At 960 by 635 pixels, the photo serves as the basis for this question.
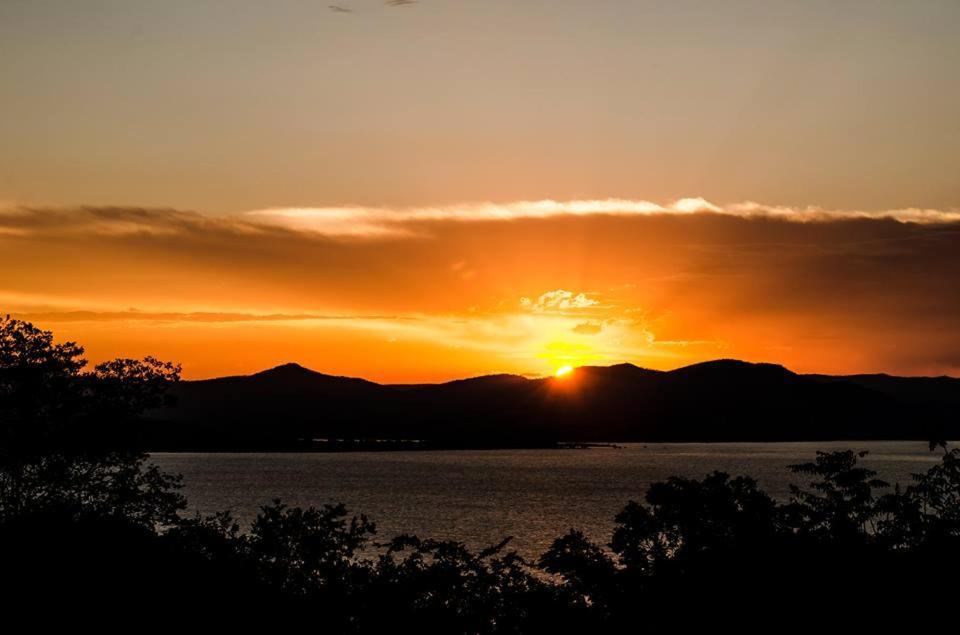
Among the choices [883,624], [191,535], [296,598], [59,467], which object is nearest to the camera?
[883,624]

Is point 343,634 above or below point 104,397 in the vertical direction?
below

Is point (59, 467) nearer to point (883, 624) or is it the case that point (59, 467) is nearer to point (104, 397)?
point (104, 397)

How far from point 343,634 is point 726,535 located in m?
14.7

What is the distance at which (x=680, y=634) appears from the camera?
3403 centimetres

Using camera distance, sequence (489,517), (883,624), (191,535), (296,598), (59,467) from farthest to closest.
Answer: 1. (489,517)
2. (59,467)
3. (191,535)
4. (296,598)
5. (883,624)

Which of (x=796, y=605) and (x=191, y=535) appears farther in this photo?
(x=191, y=535)

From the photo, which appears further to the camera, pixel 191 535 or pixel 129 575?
pixel 191 535

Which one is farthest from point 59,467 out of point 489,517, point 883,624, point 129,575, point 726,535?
point 489,517

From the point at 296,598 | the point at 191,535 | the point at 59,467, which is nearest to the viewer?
the point at 296,598

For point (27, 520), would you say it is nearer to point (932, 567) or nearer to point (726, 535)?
point (726, 535)

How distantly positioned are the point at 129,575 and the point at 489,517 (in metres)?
113

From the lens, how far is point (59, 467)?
4528 cm

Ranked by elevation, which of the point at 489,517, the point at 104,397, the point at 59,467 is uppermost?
the point at 104,397

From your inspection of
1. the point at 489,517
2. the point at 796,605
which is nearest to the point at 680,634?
the point at 796,605
